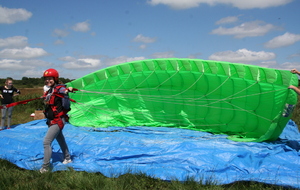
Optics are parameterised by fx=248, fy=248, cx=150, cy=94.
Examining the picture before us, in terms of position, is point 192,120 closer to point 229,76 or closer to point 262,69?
point 229,76

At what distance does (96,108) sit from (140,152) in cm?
315

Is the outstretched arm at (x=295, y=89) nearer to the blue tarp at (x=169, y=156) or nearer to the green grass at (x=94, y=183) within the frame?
the blue tarp at (x=169, y=156)

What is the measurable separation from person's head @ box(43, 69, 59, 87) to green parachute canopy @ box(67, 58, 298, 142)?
4.10 ft

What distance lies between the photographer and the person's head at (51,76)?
380cm

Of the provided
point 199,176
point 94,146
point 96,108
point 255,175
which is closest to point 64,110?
point 94,146

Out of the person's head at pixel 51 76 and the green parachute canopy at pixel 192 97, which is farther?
the green parachute canopy at pixel 192 97

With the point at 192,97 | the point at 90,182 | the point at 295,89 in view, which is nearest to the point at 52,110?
the point at 90,182

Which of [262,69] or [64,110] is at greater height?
[262,69]

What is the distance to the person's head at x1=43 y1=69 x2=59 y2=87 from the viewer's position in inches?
150

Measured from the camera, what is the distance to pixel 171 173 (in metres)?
3.67

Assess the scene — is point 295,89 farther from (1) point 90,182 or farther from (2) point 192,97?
(1) point 90,182

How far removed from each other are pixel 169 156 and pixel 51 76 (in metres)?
2.40

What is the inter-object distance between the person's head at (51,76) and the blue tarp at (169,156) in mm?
1346

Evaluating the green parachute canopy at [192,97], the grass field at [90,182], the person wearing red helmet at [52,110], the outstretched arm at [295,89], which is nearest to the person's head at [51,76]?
the person wearing red helmet at [52,110]
